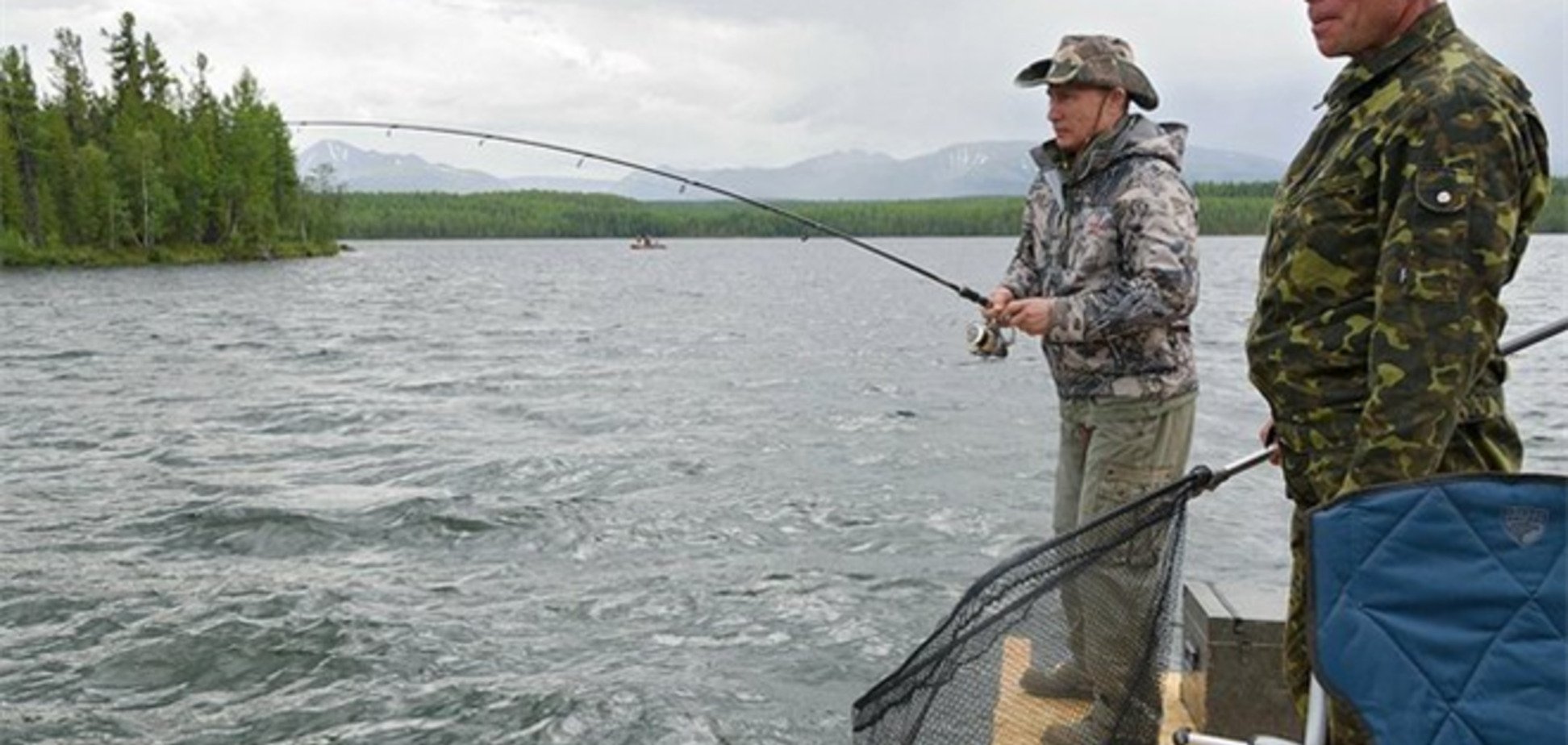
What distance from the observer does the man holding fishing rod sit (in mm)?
4137

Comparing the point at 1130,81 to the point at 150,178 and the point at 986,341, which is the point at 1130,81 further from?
the point at 150,178

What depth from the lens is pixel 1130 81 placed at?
423 centimetres

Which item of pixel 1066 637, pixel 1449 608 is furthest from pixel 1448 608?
pixel 1066 637

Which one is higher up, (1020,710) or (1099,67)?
(1099,67)

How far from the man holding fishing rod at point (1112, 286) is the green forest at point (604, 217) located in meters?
126

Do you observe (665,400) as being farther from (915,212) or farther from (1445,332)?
(915,212)

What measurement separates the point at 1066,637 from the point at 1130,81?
6.03ft

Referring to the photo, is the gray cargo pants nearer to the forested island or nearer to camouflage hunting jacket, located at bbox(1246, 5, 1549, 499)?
camouflage hunting jacket, located at bbox(1246, 5, 1549, 499)

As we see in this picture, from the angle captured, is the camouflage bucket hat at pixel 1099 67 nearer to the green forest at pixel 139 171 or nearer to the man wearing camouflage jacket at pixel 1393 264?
the man wearing camouflage jacket at pixel 1393 264

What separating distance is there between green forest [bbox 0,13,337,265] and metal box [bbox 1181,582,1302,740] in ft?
226

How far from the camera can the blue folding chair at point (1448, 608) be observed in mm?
2123

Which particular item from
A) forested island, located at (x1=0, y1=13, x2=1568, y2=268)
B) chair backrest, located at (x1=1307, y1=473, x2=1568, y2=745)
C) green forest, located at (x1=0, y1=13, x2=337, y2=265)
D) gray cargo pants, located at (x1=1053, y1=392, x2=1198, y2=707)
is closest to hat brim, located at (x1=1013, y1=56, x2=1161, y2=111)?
gray cargo pants, located at (x1=1053, y1=392, x2=1198, y2=707)

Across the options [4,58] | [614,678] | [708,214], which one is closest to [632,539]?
[614,678]

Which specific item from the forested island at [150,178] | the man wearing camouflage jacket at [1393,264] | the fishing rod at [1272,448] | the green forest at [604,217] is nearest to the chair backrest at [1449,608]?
the man wearing camouflage jacket at [1393,264]
